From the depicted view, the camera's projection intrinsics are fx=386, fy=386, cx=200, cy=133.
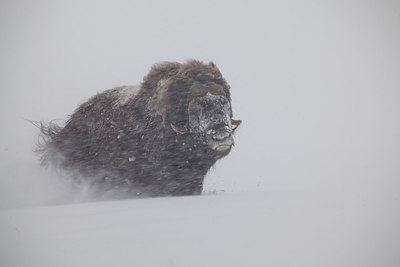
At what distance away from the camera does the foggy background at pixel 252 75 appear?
550 centimetres

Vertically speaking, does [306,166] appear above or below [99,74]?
below

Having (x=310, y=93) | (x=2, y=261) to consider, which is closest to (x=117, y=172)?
(x=2, y=261)

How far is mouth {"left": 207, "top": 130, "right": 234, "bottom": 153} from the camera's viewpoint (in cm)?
393

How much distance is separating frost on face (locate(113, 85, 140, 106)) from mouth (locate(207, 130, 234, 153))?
1.21 m

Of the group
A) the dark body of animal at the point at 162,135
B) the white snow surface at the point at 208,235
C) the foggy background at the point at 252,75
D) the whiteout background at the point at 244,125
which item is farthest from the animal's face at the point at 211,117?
the foggy background at the point at 252,75

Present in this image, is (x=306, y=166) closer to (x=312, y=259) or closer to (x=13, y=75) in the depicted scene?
(x=312, y=259)

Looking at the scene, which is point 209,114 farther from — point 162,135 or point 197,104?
point 162,135

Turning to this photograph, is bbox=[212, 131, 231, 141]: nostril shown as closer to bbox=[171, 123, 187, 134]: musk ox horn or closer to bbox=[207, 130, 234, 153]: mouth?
bbox=[207, 130, 234, 153]: mouth

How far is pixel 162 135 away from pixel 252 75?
9.10m

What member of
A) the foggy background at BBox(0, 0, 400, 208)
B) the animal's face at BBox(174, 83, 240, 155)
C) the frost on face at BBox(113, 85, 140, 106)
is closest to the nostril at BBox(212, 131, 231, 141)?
the animal's face at BBox(174, 83, 240, 155)

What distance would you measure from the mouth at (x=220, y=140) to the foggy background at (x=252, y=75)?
857 mm

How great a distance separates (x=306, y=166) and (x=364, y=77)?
7.69m

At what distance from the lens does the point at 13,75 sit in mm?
9445

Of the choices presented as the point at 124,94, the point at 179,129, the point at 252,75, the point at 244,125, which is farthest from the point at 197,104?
the point at 252,75
